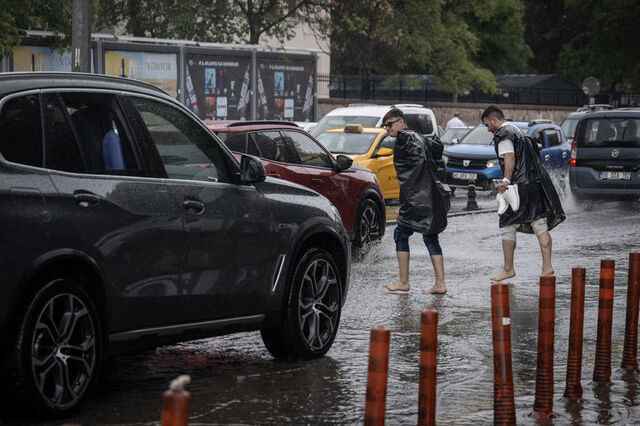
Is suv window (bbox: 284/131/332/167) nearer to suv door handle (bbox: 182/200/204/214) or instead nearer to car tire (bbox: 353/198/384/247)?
car tire (bbox: 353/198/384/247)

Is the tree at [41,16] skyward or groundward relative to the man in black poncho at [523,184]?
skyward

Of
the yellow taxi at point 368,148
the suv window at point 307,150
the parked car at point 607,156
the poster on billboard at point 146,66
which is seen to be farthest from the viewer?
the poster on billboard at point 146,66

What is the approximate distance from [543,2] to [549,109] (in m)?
25.1

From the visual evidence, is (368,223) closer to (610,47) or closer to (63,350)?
(63,350)

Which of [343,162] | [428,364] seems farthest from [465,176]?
[428,364]

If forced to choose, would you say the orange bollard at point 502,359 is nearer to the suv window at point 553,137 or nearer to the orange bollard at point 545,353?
the orange bollard at point 545,353

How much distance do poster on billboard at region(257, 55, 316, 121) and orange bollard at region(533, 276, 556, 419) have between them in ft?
76.5

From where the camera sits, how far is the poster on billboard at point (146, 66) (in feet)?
87.1

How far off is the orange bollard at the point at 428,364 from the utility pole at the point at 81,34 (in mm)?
11595

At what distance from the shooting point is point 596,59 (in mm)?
63969

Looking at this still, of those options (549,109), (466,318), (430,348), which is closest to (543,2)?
(549,109)

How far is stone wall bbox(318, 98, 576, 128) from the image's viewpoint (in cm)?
4703

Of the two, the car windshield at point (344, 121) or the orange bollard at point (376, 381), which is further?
the car windshield at point (344, 121)

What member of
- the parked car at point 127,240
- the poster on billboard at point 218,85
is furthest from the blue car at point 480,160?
the parked car at point 127,240
